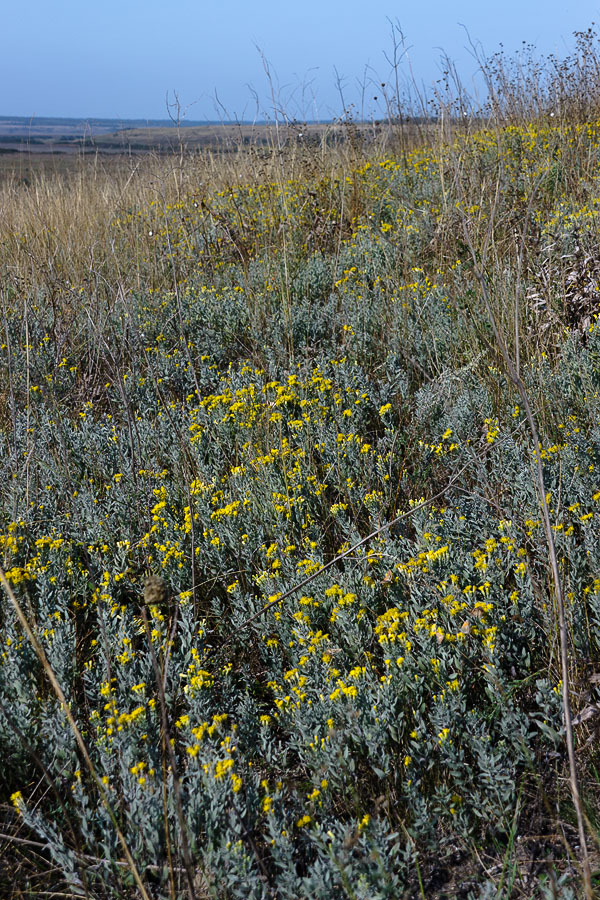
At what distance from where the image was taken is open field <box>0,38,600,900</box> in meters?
1.90

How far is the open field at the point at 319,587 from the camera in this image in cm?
190

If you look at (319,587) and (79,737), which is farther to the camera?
(319,587)

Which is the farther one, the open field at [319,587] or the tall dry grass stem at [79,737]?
the open field at [319,587]

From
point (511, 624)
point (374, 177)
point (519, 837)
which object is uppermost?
point (374, 177)

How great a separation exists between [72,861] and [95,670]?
2.72ft

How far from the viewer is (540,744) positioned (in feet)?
7.05

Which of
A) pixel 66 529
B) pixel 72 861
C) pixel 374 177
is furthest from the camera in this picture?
pixel 374 177

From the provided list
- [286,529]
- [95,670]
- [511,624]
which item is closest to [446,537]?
[511,624]

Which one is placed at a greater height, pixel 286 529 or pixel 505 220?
pixel 505 220

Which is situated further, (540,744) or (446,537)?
(446,537)

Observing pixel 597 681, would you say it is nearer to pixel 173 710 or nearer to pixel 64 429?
pixel 173 710

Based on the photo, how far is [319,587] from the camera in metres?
2.69

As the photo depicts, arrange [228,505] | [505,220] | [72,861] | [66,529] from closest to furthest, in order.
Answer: [72,861]
[228,505]
[66,529]
[505,220]

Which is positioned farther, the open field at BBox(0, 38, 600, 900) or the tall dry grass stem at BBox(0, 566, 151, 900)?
the open field at BBox(0, 38, 600, 900)
